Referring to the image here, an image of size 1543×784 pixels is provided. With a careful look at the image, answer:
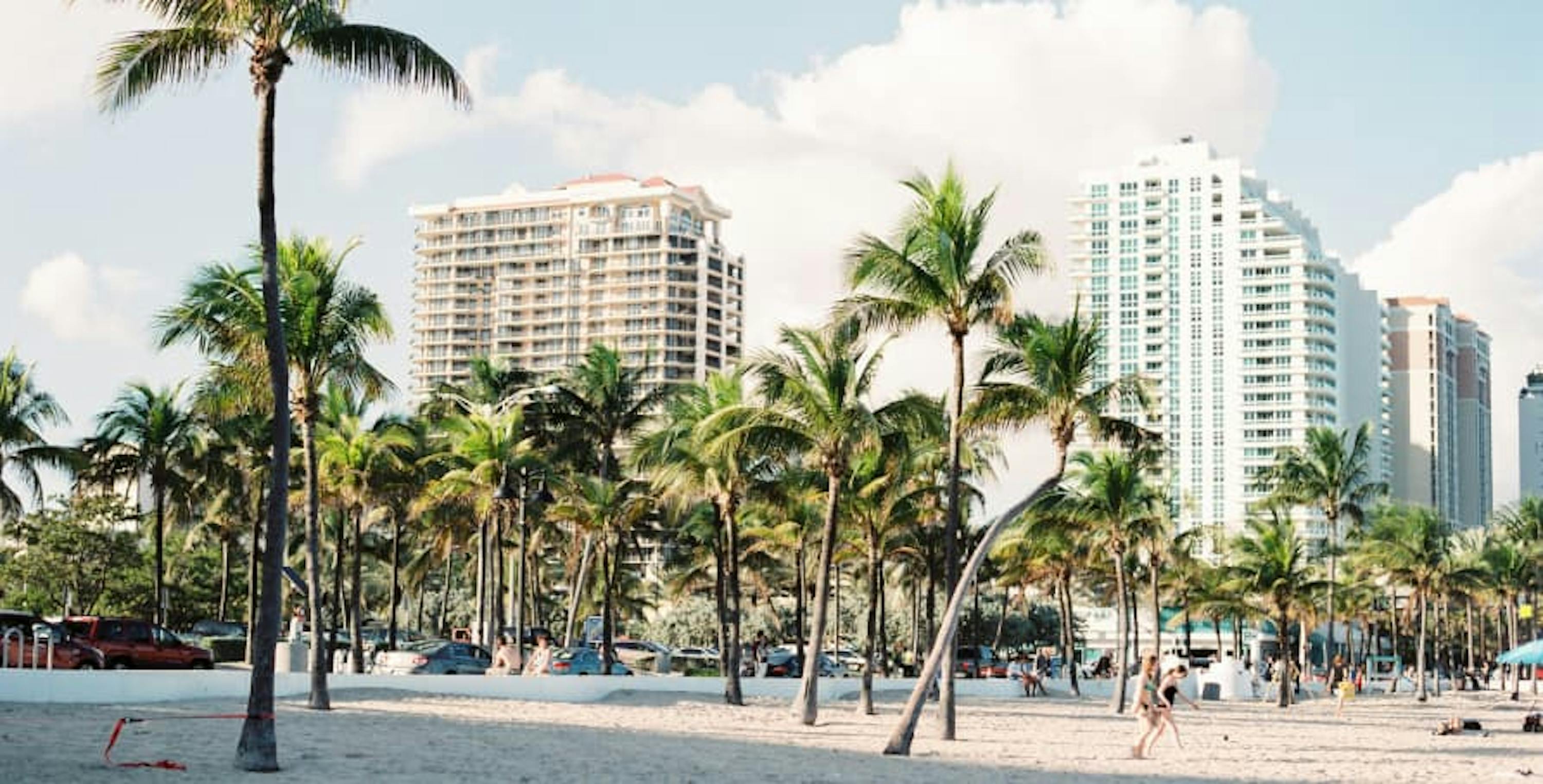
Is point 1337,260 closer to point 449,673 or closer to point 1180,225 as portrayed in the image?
point 1180,225

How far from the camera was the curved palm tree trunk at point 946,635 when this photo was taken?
80.9 ft

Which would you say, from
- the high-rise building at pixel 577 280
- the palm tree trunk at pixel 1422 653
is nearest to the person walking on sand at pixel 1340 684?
the palm tree trunk at pixel 1422 653

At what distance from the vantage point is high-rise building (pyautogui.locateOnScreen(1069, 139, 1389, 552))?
522ft

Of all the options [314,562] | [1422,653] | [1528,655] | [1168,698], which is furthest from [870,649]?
[1422,653]

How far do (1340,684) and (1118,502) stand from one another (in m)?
12.6

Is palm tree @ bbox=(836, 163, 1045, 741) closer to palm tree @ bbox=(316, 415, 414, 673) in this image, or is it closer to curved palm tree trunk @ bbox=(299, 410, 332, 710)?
curved palm tree trunk @ bbox=(299, 410, 332, 710)

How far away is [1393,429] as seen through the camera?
19025 centimetres

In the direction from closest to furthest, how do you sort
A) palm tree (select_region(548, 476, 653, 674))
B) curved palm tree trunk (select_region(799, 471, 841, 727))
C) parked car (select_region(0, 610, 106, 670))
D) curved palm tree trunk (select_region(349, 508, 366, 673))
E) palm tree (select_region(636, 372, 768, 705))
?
1. curved palm tree trunk (select_region(799, 471, 841, 727))
2. parked car (select_region(0, 610, 106, 670))
3. palm tree (select_region(636, 372, 768, 705))
4. curved palm tree trunk (select_region(349, 508, 366, 673))
5. palm tree (select_region(548, 476, 653, 674))

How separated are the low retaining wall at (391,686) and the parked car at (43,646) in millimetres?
2349

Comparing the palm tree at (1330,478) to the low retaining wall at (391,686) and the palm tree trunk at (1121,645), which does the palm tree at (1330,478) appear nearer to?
the palm tree trunk at (1121,645)

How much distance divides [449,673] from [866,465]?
1142 centimetres

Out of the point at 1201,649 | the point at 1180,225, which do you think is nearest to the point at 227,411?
the point at 1201,649

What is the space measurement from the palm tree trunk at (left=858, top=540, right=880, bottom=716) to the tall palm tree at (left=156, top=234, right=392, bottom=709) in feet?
42.4

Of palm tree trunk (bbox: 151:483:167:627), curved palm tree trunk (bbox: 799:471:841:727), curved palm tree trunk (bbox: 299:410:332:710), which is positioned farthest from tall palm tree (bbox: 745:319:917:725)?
palm tree trunk (bbox: 151:483:167:627)
